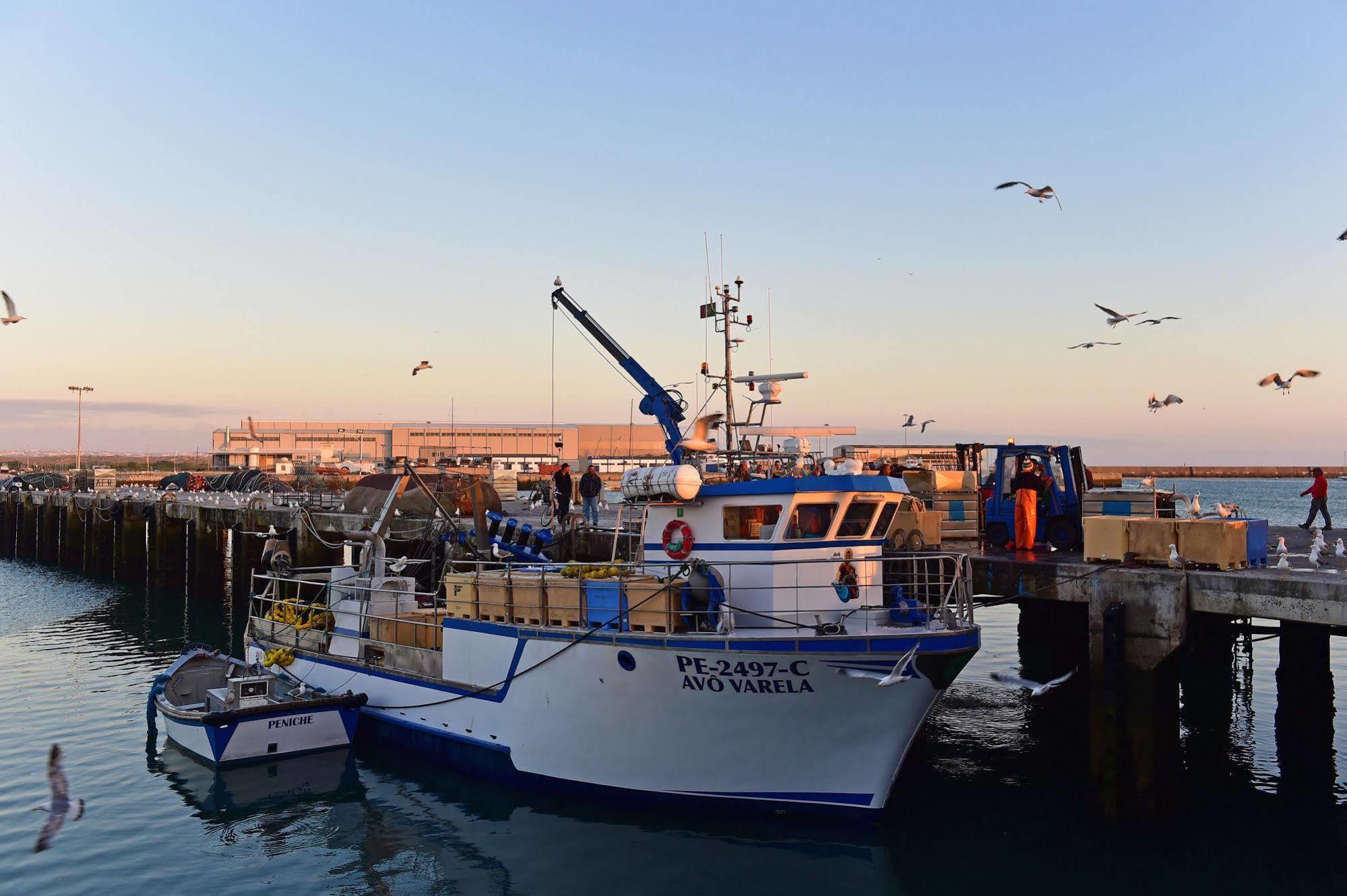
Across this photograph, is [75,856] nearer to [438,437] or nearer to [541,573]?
[541,573]

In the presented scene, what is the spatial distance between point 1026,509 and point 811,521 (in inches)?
239

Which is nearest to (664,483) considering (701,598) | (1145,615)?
(701,598)

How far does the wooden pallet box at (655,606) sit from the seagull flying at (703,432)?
2.81m

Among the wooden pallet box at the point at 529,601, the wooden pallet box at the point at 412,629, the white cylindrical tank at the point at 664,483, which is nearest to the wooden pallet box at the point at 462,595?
the wooden pallet box at the point at 412,629

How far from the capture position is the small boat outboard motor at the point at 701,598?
44.8 feet

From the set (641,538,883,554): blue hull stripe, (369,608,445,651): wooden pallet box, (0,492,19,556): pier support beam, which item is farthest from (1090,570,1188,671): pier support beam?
(0,492,19,556): pier support beam

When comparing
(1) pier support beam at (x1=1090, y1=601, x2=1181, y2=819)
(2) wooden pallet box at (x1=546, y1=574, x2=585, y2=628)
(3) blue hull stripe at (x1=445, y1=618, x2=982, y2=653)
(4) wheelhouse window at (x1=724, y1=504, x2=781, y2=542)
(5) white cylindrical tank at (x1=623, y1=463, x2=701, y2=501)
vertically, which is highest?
(5) white cylindrical tank at (x1=623, y1=463, x2=701, y2=501)

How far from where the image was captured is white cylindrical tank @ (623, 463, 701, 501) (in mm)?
14195

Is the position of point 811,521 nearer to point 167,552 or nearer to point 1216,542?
point 1216,542

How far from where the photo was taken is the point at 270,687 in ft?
56.3

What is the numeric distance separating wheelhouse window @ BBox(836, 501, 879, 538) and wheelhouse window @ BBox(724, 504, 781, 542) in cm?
95

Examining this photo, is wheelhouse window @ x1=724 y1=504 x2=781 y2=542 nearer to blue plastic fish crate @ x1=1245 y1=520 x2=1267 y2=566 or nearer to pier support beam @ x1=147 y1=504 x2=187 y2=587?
blue plastic fish crate @ x1=1245 y1=520 x2=1267 y2=566

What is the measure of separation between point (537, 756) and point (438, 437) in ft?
298

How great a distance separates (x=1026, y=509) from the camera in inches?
717
